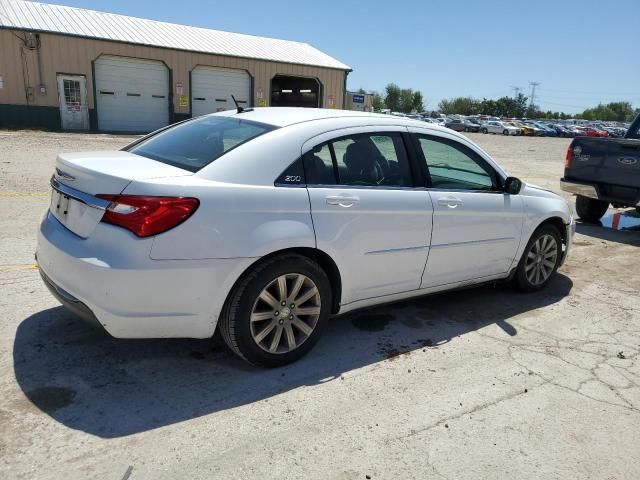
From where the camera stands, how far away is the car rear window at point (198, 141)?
3.43m

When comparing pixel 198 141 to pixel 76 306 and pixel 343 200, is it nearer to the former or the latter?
pixel 343 200

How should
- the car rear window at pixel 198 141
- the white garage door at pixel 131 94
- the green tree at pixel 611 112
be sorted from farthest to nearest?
1. the green tree at pixel 611 112
2. the white garage door at pixel 131 94
3. the car rear window at pixel 198 141

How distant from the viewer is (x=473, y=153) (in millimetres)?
4539

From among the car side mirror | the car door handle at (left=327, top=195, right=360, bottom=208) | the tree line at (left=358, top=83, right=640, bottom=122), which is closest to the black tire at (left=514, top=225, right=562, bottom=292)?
the car side mirror

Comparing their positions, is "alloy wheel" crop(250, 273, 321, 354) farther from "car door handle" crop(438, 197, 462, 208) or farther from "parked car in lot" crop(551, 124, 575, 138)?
"parked car in lot" crop(551, 124, 575, 138)

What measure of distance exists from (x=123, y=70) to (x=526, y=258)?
84.0ft

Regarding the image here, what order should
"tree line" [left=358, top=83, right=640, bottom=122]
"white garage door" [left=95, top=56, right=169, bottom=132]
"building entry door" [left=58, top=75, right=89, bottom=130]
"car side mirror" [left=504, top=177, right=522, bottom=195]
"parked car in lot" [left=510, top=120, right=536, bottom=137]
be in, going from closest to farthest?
"car side mirror" [left=504, top=177, right=522, bottom=195], "building entry door" [left=58, top=75, right=89, bottom=130], "white garage door" [left=95, top=56, right=169, bottom=132], "parked car in lot" [left=510, top=120, right=536, bottom=137], "tree line" [left=358, top=83, right=640, bottom=122]

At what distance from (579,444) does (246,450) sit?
181cm

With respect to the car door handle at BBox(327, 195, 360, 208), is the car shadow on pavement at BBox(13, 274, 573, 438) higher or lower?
lower

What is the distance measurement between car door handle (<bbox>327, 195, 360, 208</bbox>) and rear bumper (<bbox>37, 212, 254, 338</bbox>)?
2.39 ft

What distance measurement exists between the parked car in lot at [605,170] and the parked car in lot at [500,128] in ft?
162

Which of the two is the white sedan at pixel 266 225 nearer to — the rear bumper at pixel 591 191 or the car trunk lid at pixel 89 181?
the car trunk lid at pixel 89 181

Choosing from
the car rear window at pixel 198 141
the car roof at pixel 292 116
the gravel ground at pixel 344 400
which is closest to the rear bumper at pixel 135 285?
the gravel ground at pixel 344 400

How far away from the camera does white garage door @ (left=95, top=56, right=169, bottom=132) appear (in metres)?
25.8
